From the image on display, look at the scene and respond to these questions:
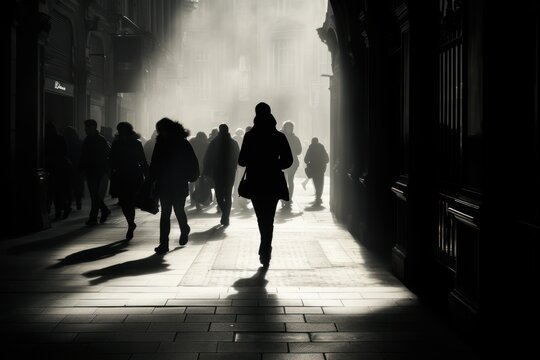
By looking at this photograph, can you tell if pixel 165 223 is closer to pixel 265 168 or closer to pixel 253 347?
pixel 265 168

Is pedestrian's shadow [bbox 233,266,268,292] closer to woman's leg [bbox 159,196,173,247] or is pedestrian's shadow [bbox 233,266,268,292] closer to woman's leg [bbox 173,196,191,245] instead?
woman's leg [bbox 159,196,173,247]

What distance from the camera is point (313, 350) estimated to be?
470 cm

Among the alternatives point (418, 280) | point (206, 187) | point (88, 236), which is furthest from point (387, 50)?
point (206, 187)

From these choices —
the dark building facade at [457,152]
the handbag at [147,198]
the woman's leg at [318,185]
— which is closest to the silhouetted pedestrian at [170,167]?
the handbag at [147,198]

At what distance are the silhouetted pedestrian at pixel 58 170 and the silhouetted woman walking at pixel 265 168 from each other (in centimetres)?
620

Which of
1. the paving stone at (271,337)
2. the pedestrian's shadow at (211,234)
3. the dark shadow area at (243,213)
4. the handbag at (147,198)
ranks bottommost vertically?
the paving stone at (271,337)

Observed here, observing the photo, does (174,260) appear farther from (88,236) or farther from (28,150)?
(28,150)

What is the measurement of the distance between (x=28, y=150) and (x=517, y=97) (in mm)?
8342

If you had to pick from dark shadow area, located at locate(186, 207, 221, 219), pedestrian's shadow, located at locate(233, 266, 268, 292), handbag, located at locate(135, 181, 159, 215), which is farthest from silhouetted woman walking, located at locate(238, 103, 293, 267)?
dark shadow area, located at locate(186, 207, 221, 219)

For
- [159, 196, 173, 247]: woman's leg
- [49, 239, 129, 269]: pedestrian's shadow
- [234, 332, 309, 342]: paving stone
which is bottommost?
[234, 332, 309, 342]: paving stone

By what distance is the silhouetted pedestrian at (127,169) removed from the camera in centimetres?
1077

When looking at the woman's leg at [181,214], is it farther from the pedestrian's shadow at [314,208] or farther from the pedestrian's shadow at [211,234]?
the pedestrian's shadow at [314,208]

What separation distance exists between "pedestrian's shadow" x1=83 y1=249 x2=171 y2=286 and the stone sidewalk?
0.01m

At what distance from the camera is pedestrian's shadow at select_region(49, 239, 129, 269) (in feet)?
27.7
